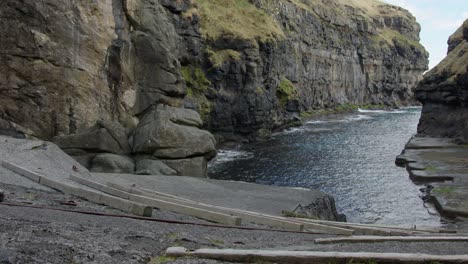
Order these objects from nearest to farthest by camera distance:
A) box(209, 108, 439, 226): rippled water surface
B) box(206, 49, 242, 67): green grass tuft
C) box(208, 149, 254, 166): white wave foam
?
box(209, 108, 439, 226): rippled water surface → box(208, 149, 254, 166): white wave foam → box(206, 49, 242, 67): green grass tuft

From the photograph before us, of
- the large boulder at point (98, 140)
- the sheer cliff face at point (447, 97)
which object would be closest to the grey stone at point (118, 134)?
the large boulder at point (98, 140)

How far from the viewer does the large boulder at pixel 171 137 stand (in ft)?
130

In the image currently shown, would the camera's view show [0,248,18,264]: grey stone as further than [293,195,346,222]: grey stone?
No

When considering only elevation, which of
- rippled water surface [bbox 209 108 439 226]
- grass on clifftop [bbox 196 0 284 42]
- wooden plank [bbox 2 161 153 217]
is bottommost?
rippled water surface [bbox 209 108 439 226]

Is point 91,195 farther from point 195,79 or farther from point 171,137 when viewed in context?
point 195,79

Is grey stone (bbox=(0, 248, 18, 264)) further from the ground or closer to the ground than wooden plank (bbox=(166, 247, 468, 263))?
closer to the ground

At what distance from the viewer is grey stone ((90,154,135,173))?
36344 mm

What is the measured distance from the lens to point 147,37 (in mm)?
49000

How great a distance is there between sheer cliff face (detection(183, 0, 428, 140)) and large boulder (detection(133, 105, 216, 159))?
76.3 feet

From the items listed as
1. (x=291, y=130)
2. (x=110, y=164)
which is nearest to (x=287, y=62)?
(x=291, y=130)

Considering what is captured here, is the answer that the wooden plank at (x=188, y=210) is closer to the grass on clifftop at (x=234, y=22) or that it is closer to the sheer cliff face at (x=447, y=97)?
the sheer cliff face at (x=447, y=97)

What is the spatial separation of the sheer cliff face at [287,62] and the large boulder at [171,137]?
2326 centimetres

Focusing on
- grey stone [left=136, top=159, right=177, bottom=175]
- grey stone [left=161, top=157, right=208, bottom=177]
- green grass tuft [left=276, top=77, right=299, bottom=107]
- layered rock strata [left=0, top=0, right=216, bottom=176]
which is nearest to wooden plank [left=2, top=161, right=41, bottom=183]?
layered rock strata [left=0, top=0, right=216, bottom=176]

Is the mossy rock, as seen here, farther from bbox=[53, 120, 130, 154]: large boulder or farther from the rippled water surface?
bbox=[53, 120, 130, 154]: large boulder
